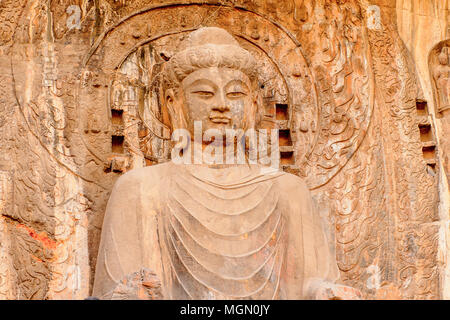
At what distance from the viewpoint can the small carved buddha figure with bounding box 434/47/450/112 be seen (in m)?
Result: 11.7

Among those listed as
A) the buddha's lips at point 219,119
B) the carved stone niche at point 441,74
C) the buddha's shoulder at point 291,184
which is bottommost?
the buddha's shoulder at point 291,184

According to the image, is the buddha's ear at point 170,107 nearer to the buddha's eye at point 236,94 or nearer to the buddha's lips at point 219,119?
the buddha's lips at point 219,119

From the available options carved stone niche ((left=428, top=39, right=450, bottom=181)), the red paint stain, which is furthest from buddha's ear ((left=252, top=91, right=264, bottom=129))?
the red paint stain

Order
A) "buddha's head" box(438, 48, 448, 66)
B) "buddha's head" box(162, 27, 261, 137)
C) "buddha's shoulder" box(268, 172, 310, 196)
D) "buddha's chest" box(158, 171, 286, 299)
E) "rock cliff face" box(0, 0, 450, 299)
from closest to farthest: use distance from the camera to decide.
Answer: "buddha's chest" box(158, 171, 286, 299) < "buddha's head" box(162, 27, 261, 137) < "buddha's shoulder" box(268, 172, 310, 196) < "rock cliff face" box(0, 0, 450, 299) < "buddha's head" box(438, 48, 448, 66)

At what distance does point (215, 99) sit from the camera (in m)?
10.5

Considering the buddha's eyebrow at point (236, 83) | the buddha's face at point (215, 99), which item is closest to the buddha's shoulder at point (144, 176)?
the buddha's face at point (215, 99)

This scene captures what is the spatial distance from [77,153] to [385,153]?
278 cm

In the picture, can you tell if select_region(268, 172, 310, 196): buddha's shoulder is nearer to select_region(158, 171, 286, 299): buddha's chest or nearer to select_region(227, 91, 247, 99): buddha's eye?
select_region(158, 171, 286, 299): buddha's chest

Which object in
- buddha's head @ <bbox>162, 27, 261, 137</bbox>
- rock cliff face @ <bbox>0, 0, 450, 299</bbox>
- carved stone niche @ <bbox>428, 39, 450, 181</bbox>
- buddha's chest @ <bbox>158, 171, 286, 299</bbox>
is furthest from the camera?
carved stone niche @ <bbox>428, 39, 450, 181</bbox>

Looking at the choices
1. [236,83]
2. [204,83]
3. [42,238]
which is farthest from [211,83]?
[42,238]

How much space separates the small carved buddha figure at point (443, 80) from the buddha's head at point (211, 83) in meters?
1.98

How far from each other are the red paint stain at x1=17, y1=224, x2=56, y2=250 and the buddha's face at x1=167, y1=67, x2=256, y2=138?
4.92 ft

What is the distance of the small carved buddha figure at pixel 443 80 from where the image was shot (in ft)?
38.3

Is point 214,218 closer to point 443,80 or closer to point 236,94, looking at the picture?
point 236,94
